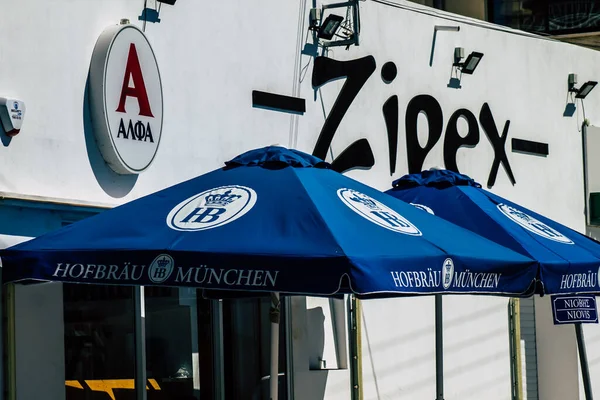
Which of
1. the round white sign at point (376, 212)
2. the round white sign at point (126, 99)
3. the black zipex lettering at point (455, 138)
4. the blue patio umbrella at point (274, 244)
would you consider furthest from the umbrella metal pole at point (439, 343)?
the black zipex lettering at point (455, 138)

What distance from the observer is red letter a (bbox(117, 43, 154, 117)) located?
9008mm

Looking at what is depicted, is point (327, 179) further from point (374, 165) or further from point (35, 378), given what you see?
point (374, 165)

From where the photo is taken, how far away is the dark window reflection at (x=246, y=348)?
10.5 metres

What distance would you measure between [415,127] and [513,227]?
391cm

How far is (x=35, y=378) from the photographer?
824 centimetres

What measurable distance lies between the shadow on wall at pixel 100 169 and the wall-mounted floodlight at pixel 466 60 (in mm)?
5602

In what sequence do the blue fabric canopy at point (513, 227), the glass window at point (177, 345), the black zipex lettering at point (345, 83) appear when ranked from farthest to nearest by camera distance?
the black zipex lettering at point (345, 83)
the glass window at point (177, 345)
the blue fabric canopy at point (513, 227)

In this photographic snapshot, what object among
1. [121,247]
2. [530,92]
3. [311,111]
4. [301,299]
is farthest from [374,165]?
[121,247]

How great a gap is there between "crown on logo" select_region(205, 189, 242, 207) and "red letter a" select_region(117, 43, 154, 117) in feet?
6.80

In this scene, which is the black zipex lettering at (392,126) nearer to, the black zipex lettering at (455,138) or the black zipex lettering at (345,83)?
the black zipex lettering at (345,83)

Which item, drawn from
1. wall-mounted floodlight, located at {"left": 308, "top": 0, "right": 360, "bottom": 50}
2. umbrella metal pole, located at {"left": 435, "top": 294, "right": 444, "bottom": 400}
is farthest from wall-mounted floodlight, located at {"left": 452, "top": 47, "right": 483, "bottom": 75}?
umbrella metal pole, located at {"left": 435, "top": 294, "right": 444, "bottom": 400}

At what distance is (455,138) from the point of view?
1350 cm

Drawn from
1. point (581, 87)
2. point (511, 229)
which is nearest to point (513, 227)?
point (511, 229)

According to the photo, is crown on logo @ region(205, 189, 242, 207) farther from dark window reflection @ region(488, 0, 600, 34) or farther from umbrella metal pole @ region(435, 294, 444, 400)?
dark window reflection @ region(488, 0, 600, 34)
